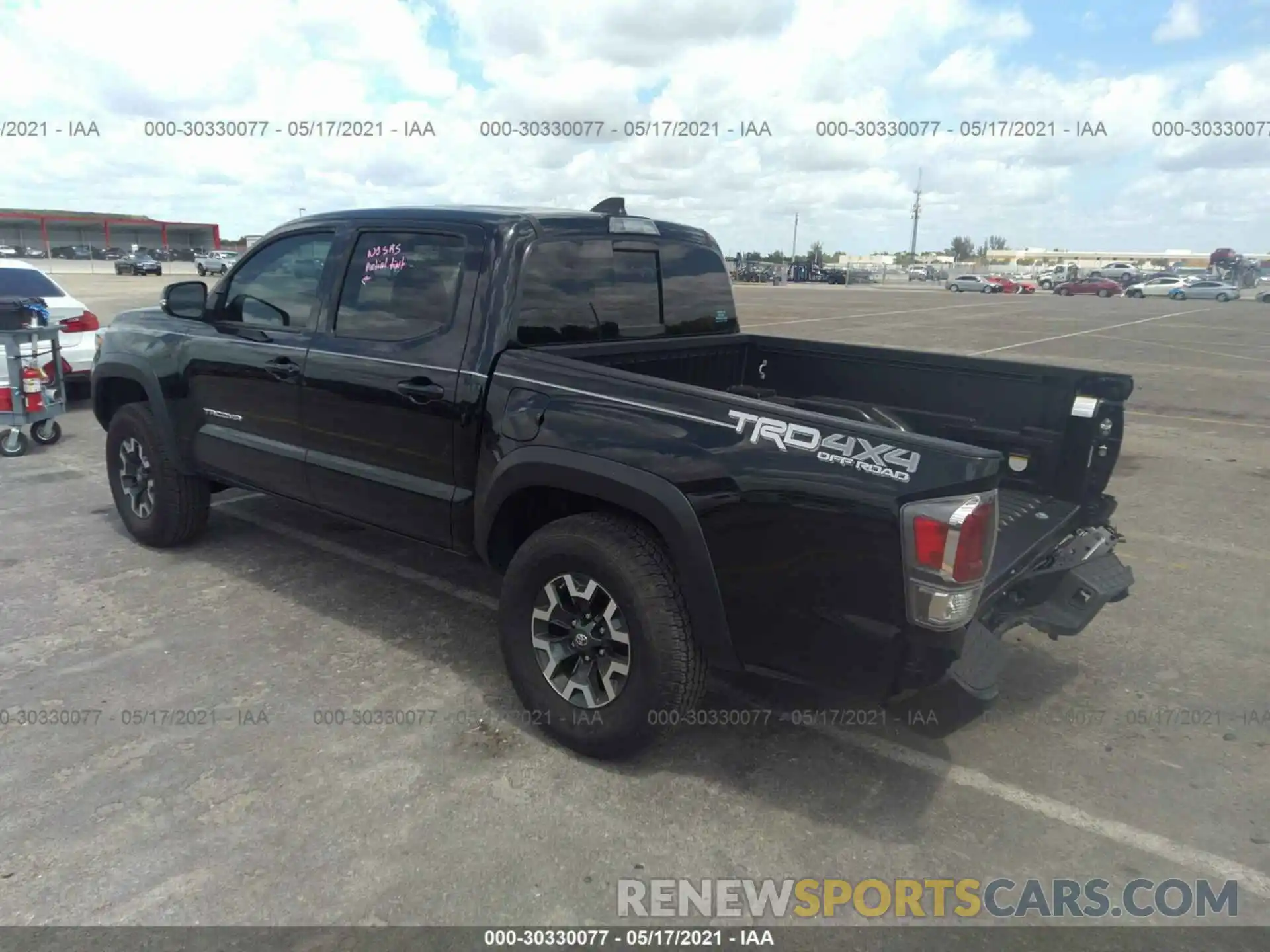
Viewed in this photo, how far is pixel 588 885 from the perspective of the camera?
2670 millimetres

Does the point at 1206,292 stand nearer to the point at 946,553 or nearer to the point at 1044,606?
the point at 1044,606

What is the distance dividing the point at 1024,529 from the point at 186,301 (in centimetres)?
433

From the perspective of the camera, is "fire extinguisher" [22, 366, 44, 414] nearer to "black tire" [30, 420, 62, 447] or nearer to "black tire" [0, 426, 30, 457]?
"black tire" [0, 426, 30, 457]

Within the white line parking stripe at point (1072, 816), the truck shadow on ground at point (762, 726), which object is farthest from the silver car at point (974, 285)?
the white line parking stripe at point (1072, 816)

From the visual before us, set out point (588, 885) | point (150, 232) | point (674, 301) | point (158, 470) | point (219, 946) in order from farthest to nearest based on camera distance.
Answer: point (150, 232)
point (158, 470)
point (674, 301)
point (588, 885)
point (219, 946)

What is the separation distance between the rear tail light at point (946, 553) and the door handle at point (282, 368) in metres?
3.00

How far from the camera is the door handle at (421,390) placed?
12.0 feet

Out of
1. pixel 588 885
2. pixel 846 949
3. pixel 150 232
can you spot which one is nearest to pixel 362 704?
pixel 588 885

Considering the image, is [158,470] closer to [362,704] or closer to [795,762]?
[362,704]

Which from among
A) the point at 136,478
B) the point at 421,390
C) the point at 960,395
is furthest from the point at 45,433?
the point at 960,395

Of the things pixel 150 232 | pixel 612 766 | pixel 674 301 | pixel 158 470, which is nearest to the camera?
pixel 612 766

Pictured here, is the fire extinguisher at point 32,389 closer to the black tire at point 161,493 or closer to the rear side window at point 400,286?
the black tire at point 161,493

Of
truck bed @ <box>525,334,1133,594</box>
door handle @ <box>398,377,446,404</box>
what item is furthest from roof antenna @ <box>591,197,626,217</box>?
door handle @ <box>398,377,446,404</box>

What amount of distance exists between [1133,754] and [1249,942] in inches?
38.0
